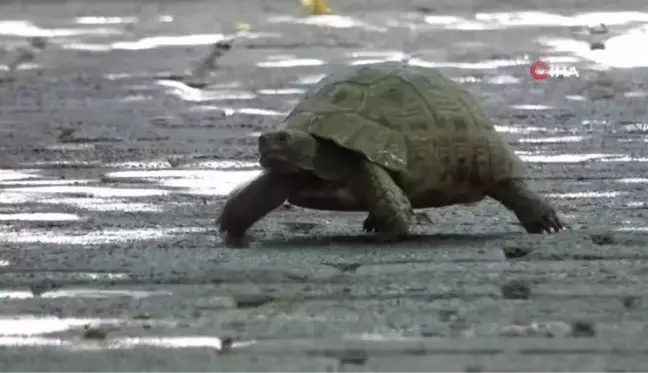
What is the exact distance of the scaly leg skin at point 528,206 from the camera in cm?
402

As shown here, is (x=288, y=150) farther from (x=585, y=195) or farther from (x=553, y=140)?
(x=553, y=140)

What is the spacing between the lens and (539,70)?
23.4 feet

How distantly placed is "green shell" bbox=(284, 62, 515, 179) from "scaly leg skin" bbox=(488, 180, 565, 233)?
0.07 m

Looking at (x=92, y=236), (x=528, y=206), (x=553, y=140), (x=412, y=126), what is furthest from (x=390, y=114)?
(x=553, y=140)

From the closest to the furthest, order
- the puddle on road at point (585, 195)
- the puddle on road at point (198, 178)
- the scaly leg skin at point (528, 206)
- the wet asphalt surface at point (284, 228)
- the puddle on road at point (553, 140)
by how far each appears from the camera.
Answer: the wet asphalt surface at point (284, 228), the scaly leg skin at point (528, 206), the puddle on road at point (585, 195), the puddle on road at point (198, 178), the puddle on road at point (553, 140)

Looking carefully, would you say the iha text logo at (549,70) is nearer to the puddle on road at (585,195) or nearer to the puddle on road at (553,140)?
the puddle on road at (553,140)

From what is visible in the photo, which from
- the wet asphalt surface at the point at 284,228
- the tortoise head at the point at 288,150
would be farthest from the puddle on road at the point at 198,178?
the tortoise head at the point at 288,150

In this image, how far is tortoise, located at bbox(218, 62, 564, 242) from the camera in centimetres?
371

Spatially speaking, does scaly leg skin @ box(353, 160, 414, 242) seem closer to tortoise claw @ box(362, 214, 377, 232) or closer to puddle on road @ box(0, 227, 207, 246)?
tortoise claw @ box(362, 214, 377, 232)

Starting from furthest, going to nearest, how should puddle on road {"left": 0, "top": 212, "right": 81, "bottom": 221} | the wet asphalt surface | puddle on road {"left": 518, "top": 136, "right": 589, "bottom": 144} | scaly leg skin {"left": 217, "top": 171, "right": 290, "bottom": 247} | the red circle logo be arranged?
the red circle logo → puddle on road {"left": 518, "top": 136, "right": 589, "bottom": 144} → puddle on road {"left": 0, "top": 212, "right": 81, "bottom": 221} → scaly leg skin {"left": 217, "top": 171, "right": 290, "bottom": 247} → the wet asphalt surface

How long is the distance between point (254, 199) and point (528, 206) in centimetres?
81

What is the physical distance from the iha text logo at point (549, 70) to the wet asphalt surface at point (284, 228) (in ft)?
0.24

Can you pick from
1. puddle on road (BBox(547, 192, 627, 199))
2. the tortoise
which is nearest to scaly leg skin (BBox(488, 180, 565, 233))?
the tortoise

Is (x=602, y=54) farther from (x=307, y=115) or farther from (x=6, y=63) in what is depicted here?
(x=307, y=115)
